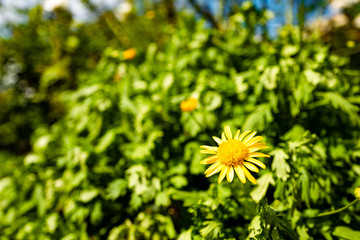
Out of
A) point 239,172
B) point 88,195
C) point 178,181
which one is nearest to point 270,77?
point 239,172

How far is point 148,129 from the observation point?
5.31 ft

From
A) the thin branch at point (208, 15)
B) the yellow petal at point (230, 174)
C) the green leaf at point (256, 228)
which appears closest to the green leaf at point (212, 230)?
the green leaf at point (256, 228)

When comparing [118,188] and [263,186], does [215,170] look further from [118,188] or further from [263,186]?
[118,188]

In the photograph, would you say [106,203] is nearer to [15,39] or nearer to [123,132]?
[123,132]

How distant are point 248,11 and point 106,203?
1720 millimetres

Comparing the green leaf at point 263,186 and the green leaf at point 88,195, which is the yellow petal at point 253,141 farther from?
the green leaf at point 88,195

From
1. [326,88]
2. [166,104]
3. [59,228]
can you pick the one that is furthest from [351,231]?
[59,228]

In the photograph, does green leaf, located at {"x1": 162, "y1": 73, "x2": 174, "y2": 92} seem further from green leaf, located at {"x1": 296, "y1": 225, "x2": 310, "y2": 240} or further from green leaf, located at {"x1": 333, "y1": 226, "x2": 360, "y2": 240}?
green leaf, located at {"x1": 333, "y1": 226, "x2": 360, "y2": 240}

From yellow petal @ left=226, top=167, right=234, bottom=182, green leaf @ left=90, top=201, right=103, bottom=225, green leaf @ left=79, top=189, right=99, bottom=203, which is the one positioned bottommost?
green leaf @ left=90, top=201, right=103, bottom=225

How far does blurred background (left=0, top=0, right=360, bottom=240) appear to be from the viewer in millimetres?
1092

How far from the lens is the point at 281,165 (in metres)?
1.00

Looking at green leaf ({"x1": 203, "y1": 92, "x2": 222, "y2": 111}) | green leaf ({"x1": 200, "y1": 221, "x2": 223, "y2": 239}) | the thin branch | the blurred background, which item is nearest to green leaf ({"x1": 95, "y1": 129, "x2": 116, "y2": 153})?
the blurred background

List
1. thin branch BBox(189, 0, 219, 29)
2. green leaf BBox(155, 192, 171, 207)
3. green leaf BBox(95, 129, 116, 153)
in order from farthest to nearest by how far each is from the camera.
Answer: thin branch BBox(189, 0, 219, 29), green leaf BBox(95, 129, 116, 153), green leaf BBox(155, 192, 171, 207)

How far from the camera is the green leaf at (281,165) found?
985 millimetres
